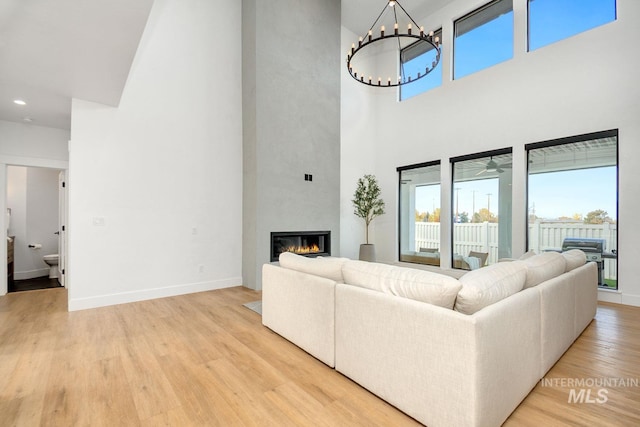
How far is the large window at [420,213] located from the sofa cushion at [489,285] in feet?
14.2

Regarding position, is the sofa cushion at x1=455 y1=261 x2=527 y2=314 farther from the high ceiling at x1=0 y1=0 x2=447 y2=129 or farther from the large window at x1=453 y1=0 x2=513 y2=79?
the large window at x1=453 y1=0 x2=513 y2=79

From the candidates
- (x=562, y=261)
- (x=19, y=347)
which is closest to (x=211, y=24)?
(x=19, y=347)

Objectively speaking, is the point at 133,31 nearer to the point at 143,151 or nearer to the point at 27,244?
the point at 143,151

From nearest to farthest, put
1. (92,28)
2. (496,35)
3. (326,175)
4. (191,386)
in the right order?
1. (191,386)
2. (92,28)
3. (496,35)
4. (326,175)

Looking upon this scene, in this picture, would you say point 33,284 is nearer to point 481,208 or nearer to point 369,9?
point 481,208

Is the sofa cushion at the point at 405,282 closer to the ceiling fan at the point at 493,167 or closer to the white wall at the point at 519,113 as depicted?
the white wall at the point at 519,113

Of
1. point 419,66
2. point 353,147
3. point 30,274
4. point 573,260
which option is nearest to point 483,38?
point 419,66

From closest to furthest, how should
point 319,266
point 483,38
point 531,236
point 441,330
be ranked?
point 441,330 → point 319,266 → point 531,236 → point 483,38

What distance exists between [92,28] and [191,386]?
9.26 feet

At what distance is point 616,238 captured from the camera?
156 inches

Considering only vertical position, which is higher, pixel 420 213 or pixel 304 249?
pixel 420 213

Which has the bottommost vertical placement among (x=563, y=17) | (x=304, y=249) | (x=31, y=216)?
(x=304, y=249)

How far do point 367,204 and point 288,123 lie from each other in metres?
2.60

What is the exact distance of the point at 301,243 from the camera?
5.43 metres
